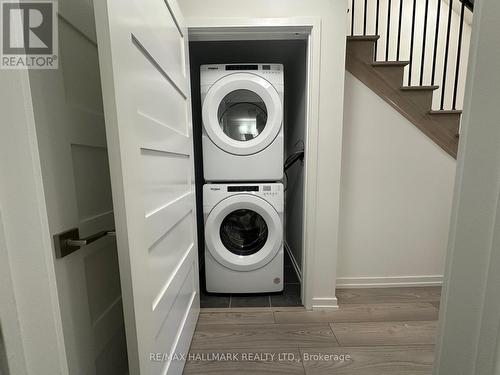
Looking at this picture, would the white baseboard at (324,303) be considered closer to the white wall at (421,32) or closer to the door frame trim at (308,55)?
the door frame trim at (308,55)

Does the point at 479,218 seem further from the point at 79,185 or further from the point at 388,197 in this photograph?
the point at 388,197

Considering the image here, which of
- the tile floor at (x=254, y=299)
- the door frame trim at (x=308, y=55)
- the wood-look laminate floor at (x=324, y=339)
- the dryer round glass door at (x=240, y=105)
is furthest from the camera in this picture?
the tile floor at (x=254, y=299)

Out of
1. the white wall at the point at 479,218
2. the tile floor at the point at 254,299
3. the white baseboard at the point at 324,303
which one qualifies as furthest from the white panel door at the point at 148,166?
the white baseboard at the point at 324,303

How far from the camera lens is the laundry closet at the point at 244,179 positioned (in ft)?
5.17

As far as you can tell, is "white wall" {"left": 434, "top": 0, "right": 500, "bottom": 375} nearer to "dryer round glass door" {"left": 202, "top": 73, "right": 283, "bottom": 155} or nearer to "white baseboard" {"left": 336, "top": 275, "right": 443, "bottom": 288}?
"dryer round glass door" {"left": 202, "top": 73, "right": 283, "bottom": 155}

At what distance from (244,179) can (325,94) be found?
A: 0.76 m

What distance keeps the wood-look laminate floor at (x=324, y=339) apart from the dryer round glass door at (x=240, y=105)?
114 cm

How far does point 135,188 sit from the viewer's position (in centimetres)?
64

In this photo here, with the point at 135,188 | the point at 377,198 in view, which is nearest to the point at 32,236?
the point at 135,188

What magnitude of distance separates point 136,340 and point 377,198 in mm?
1725

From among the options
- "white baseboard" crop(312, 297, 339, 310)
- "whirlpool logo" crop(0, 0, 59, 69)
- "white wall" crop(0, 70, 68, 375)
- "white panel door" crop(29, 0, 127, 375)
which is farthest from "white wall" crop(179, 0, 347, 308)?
"white wall" crop(0, 70, 68, 375)

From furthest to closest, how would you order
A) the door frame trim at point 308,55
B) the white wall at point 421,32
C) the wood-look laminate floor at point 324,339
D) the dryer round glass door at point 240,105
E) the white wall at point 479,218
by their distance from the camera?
the white wall at point 421,32, the dryer round glass door at point 240,105, the door frame trim at point 308,55, the wood-look laminate floor at point 324,339, the white wall at point 479,218

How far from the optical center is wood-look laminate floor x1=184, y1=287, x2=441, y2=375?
3.85 ft

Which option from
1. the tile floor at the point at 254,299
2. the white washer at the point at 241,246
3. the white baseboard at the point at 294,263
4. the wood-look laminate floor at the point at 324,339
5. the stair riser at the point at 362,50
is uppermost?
the stair riser at the point at 362,50
